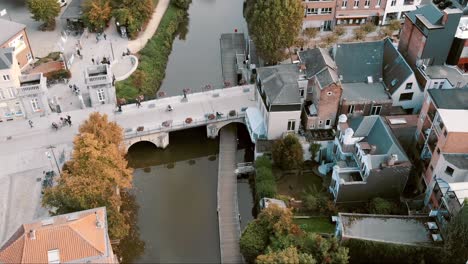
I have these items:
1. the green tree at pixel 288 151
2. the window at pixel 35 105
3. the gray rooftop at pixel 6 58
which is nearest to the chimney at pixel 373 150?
the green tree at pixel 288 151

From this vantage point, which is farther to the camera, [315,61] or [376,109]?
[315,61]

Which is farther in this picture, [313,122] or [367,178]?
[313,122]

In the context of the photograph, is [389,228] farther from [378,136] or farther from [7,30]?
[7,30]

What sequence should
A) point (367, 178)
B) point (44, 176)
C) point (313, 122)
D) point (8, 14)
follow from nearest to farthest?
point (367, 178) → point (44, 176) → point (313, 122) → point (8, 14)

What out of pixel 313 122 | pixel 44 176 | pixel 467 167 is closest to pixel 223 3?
pixel 313 122

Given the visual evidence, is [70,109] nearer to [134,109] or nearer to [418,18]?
[134,109]

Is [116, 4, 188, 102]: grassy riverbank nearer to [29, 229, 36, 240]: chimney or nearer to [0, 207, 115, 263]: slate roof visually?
[0, 207, 115, 263]: slate roof

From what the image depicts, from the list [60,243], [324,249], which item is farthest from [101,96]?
[324,249]
